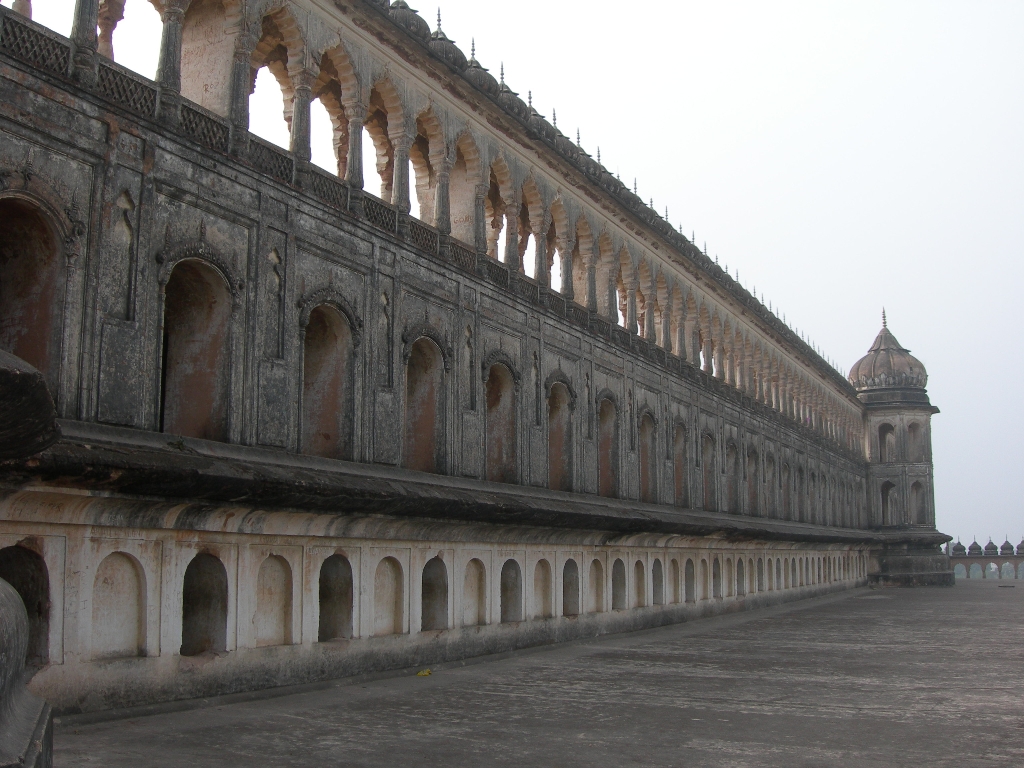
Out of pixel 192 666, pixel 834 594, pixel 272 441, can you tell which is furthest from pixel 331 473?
pixel 834 594

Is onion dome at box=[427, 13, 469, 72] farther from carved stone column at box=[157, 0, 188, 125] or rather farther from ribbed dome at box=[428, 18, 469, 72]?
carved stone column at box=[157, 0, 188, 125]

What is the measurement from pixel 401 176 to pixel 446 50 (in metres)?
2.46

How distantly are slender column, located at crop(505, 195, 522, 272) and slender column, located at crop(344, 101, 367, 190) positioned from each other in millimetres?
4787

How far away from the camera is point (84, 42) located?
37.7 ft

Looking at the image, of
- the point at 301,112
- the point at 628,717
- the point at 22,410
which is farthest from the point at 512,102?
the point at 22,410

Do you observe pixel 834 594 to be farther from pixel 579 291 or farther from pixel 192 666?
pixel 192 666

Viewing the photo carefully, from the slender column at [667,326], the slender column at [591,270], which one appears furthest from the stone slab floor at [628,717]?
the slender column at [667,326]

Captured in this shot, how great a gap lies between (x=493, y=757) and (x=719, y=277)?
25.5 m

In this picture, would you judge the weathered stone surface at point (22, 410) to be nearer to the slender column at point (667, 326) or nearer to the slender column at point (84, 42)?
Result: the slender column at point (84, 42)

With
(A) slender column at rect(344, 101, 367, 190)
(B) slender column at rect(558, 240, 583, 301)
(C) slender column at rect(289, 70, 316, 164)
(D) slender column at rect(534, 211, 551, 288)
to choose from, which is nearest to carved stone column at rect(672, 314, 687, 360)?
(B) slender column at rect(558, 240, 583, 301)

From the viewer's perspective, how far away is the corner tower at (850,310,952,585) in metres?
52.2

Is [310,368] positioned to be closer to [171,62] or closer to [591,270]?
[171,62]

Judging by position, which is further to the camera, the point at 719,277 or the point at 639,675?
the point at 719,277

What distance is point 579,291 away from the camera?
80.4 ft
